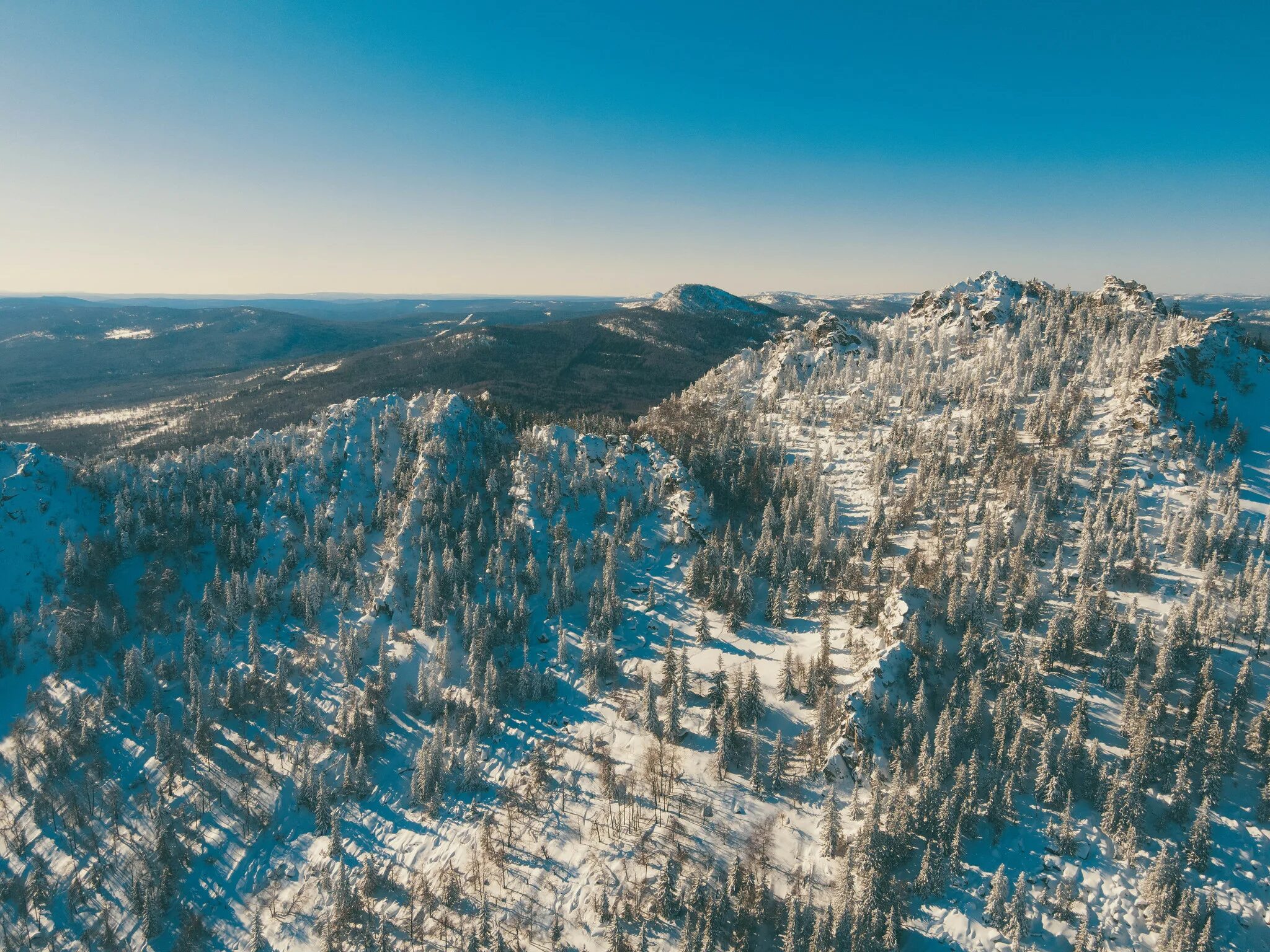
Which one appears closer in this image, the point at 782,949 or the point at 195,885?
the point at 782,949

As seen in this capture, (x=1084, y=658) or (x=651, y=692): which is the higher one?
(x=1084, y=658)

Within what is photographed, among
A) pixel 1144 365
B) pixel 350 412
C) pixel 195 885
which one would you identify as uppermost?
pixel 1144 365

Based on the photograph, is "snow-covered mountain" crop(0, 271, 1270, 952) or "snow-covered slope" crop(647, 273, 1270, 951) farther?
"snow-covered mountain" crop(0, 271, 1270, 952)

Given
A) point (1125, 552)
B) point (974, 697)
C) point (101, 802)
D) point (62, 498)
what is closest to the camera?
point (974, 697)

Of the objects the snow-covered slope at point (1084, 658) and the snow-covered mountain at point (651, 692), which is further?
the snow-covered mountain at point (651, 692)

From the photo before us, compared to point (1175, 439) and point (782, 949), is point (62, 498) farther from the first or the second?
point (1175, 439)

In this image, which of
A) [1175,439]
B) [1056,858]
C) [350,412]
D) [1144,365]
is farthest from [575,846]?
[1144,365]

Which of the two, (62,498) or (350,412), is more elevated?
(350,412)

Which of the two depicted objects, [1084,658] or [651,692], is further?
[651,692]
